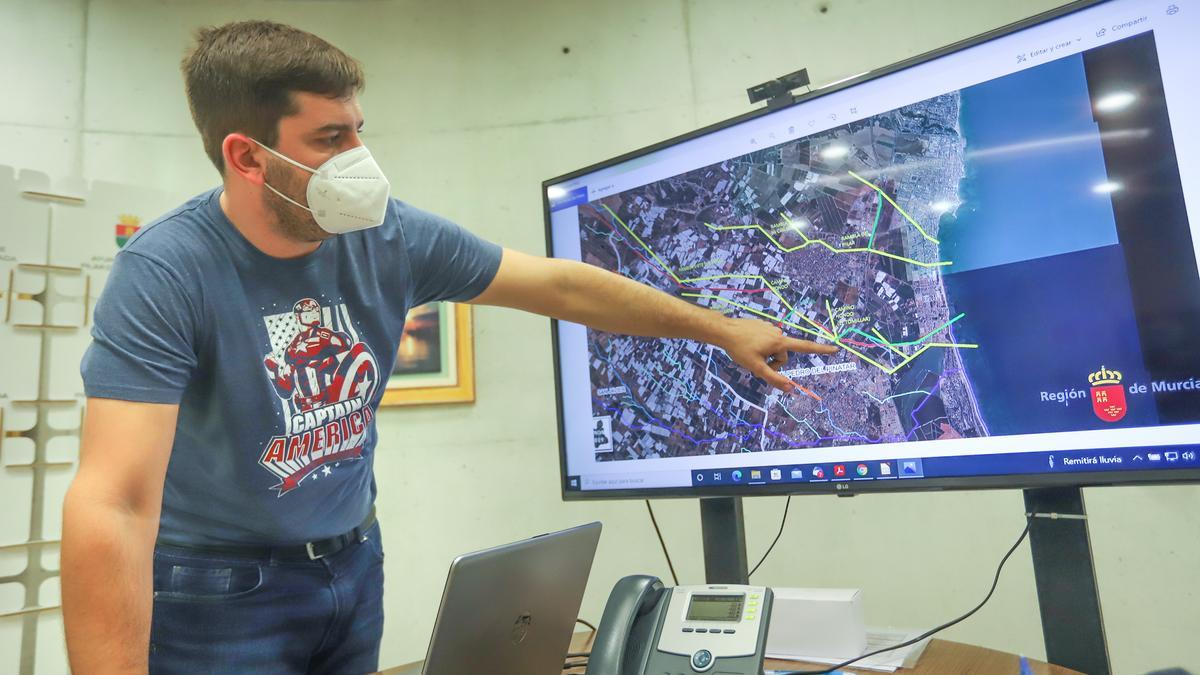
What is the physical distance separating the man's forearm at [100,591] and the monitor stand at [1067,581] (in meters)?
1.31

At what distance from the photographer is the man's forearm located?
0.99m

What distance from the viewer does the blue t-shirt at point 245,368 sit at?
114 cm

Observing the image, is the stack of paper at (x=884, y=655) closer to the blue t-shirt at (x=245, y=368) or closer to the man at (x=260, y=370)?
the man at (x=260, y=370)

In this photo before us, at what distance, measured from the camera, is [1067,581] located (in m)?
1.20

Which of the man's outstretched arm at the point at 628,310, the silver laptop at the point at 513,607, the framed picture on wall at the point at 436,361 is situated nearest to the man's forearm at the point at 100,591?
the silver laptop at the point at 513,607

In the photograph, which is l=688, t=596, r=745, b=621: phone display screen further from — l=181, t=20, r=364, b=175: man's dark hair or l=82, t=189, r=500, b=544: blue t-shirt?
l=181, t=20, r=364, b=175: man's dark hair

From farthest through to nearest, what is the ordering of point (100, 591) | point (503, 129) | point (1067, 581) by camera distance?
point (503, 129), point (1067, 581), point (100, 591)

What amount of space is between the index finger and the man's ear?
3.32 feet

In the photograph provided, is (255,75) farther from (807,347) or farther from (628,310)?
(807,347)

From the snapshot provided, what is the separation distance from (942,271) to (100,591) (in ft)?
4.44

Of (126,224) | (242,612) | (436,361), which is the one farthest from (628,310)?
(126,224)

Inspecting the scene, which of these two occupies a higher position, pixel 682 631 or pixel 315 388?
pixel 315 388

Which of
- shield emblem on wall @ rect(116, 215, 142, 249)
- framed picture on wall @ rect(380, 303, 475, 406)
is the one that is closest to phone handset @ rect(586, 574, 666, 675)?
framed picture on wall @ rect(380, 303, 475, 406)

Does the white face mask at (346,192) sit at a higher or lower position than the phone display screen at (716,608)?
higher
